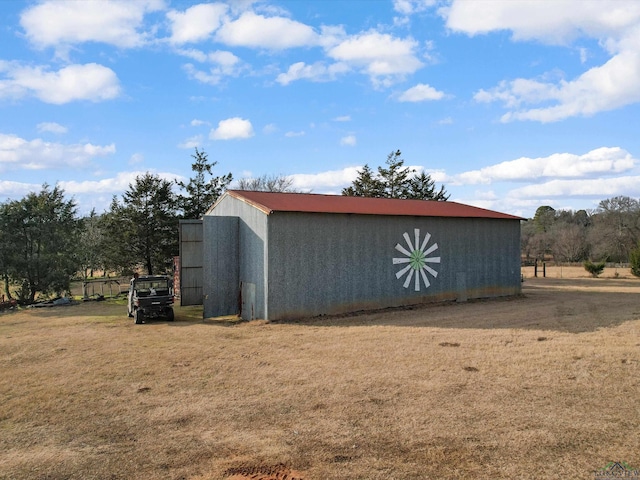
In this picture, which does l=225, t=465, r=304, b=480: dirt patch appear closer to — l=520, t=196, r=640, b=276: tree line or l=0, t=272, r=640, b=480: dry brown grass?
l=0, t=272, r=640, b=480: dry brown grass

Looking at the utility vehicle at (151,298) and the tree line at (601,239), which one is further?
the tree line at (601,239)

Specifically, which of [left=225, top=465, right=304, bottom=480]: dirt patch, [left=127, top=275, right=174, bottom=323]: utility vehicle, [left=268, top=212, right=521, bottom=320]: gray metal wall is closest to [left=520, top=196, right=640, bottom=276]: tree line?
[left=268, top=212, right=521, bottom=320]: gray metal wall

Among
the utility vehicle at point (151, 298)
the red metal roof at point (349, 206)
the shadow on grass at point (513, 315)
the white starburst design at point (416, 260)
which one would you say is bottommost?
Result: the shadow on grass at point (513, 315)

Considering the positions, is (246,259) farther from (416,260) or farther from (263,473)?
(263,473)

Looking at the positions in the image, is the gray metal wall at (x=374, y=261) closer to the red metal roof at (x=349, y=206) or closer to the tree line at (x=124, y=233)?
the red metal roof at (x=349, y=206)

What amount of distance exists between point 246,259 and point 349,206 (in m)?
4.85

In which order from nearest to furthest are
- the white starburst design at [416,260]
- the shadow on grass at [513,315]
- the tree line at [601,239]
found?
the shadow on grass at [513,315]
the white starburst design at [416,260]
the tree line at [601,239]

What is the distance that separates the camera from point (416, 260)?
1966 centimetres

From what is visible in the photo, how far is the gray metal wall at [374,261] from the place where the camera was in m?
16.5

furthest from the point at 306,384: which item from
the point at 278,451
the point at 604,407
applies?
the point at 604,407

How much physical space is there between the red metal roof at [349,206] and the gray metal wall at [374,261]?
11.0 inches

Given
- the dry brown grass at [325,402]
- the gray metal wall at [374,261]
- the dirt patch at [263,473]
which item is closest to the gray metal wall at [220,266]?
the gray metal wall at [374,261]

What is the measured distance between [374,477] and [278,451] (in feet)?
4.62

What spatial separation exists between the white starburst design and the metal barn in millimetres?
42
